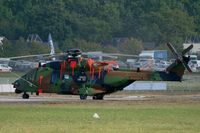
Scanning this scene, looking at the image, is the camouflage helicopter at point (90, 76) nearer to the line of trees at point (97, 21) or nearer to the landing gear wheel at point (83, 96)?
the landing gear wheel at point (83, 96)

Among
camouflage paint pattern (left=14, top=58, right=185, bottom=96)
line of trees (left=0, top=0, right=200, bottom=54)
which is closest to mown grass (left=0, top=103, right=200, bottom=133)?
camouflage paint pattern (left=14, top=58, right=185, bottom=96)

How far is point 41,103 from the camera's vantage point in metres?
60.8

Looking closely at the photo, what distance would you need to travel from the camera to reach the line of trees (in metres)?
→ 133

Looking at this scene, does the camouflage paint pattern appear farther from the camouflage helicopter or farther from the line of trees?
the line of trees

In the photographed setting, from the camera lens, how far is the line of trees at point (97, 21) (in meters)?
133

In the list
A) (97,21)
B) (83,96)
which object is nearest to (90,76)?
(83,96)

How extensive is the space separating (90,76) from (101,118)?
61.2ft

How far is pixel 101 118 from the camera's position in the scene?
47.5 metres

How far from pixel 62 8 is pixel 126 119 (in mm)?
96245

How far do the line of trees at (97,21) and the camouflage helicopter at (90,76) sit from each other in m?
56.3

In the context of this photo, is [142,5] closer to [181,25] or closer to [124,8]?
[124,8]

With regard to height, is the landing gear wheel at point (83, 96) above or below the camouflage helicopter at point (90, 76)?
below

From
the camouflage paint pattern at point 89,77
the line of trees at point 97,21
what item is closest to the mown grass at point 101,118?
the camouflage paint pattern at point 89,77

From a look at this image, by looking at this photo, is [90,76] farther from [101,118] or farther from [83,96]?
[101,118]
